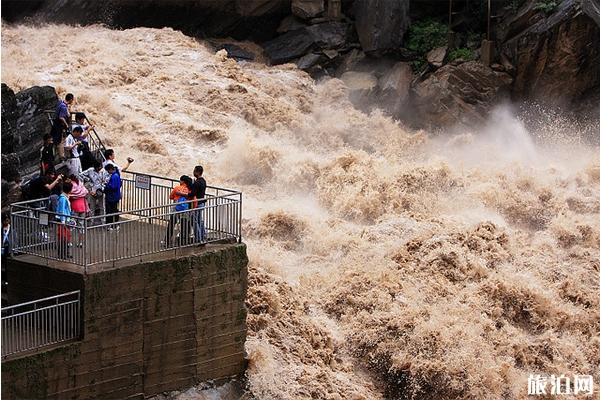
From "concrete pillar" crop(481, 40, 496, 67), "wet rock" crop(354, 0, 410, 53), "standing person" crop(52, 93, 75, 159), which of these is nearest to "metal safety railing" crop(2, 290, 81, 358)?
"standing person" crop(52, 93, 75, 159)

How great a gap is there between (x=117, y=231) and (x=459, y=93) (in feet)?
66.8

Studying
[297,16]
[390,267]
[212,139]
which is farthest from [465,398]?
[297,16]

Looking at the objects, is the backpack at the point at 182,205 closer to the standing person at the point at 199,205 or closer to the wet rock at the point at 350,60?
the standing person at the point at 199,205

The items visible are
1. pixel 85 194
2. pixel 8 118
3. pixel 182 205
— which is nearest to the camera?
pixel 85 194

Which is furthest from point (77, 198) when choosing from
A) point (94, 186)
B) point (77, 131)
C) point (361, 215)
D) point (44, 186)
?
point (361, 215)

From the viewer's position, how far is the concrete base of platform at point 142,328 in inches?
747

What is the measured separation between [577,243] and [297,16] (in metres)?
14.9

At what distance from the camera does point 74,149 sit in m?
23.0

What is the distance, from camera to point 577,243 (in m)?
29.2

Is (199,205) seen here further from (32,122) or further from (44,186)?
(32,122)

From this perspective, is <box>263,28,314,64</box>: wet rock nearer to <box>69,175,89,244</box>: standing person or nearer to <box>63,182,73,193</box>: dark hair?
<box>69,175,89,244</box>: standing person

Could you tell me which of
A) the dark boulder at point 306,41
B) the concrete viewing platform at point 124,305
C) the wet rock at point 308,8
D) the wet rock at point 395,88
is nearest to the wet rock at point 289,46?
the dark boulder at point 306,41

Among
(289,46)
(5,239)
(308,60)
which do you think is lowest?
(5,239)

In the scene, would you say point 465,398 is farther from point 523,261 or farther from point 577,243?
point 577,243
